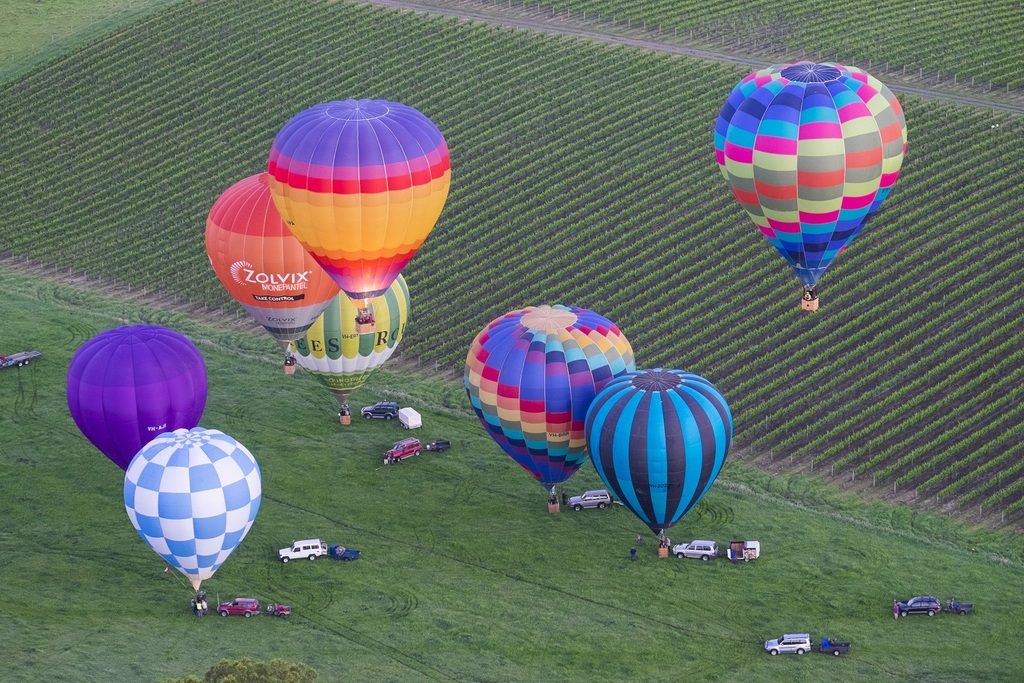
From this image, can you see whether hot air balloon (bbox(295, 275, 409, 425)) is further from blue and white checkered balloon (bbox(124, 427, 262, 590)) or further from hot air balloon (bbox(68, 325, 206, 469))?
blue and white checkered balloon (bbox(124, 427, 262, 590))

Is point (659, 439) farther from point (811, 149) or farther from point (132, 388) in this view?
point (132, 388)

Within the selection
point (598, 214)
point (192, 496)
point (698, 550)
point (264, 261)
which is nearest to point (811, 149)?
point (698, 550)

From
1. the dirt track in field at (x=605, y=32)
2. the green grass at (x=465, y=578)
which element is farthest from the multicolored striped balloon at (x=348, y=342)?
the dirt track in field at (x=605, y=32)

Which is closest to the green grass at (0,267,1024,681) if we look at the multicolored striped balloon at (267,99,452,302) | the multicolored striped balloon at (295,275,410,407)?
the multicolored striped balloon at (295,275,410,407)

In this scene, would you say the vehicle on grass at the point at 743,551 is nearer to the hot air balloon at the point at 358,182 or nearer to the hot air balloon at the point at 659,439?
the hot air balloon at the point at 659,439

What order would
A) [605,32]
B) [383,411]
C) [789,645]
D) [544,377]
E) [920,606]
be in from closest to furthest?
[789,645]
[920,606]
[544,377]
[383,411]
[605,32]

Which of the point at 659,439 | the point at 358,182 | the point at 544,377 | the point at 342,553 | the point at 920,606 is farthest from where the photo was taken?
the point at 358,182
